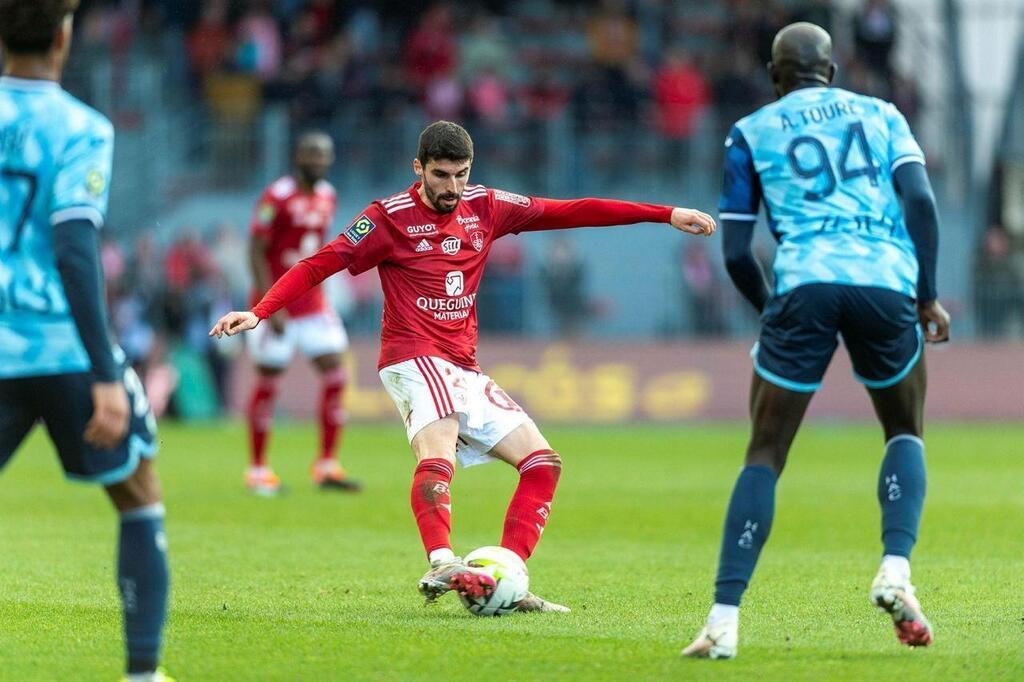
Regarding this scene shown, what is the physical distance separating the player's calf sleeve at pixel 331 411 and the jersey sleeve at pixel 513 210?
6139mm

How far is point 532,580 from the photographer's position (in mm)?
8648

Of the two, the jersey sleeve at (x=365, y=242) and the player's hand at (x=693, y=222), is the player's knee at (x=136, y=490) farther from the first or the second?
the player's hand at (x=693, y=222)

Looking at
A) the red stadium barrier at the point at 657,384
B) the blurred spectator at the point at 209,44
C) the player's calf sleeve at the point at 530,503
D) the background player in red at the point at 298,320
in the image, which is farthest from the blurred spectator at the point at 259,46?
the player's calf sleeve at the point at 530,503

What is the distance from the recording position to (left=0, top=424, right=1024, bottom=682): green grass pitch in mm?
6129

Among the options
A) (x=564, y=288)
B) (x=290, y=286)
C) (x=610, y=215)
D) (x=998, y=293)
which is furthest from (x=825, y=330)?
(x=998, y=293)

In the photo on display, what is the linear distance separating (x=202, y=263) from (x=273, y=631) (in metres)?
17.4

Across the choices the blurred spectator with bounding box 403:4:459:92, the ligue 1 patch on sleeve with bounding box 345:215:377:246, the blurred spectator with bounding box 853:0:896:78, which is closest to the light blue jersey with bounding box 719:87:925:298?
the ligue 1 patch on sleeve with bounding box 345:215:377:246

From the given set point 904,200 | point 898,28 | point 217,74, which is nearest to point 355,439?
point 217,74

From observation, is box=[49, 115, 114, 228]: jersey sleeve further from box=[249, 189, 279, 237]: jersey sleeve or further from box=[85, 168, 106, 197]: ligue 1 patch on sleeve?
box=[249, 189, 279, 237]: jersey sleeve

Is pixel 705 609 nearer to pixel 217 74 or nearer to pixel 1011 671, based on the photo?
pixel 1011 671

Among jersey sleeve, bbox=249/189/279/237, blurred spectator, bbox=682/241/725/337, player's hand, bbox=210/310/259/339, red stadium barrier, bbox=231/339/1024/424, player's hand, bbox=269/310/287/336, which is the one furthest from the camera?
blurred spectator, bbox=682/241/725/337

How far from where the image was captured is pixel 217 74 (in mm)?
26312

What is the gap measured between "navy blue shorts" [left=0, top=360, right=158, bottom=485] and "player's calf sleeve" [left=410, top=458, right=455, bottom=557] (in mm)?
2493

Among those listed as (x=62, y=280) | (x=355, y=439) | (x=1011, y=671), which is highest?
(x=62, y=280)
